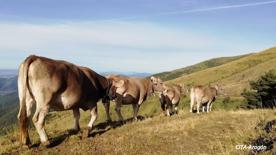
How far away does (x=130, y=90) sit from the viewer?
2298cm

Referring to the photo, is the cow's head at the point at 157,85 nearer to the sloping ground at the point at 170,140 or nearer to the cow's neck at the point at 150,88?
the cow's neck at the point at 150,88

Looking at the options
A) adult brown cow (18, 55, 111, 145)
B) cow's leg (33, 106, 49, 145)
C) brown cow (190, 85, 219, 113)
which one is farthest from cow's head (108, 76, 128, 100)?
cow's leg (33, 106, 49, 145)

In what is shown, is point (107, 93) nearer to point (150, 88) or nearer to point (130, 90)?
point (130, 90)

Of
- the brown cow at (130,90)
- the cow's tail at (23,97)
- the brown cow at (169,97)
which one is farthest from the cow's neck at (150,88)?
the cow's tail at (23,97)

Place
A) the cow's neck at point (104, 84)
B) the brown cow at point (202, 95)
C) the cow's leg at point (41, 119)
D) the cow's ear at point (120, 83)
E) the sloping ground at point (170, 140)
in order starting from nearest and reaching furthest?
the sloping ground at point (170, 140), the cow's leg at point (41, 119), the cow's neck at point (104, 84), the cow's ear at point (120, 83), the brown cow at point (202, 95)

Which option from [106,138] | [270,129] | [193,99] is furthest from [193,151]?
[193,99]

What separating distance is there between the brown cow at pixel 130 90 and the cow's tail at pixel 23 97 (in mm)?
7506

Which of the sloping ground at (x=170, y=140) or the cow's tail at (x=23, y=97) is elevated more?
the cow's tail at (x=23, y=97)

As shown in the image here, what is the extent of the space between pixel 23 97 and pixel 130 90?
Answer: 9.81 m

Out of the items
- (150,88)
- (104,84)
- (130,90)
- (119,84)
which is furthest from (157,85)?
(104,84)

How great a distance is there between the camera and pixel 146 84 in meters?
24.6

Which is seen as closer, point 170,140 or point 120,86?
point 170,140

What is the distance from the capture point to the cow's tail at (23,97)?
13719 mm

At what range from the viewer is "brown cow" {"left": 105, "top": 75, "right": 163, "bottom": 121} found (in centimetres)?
2236
